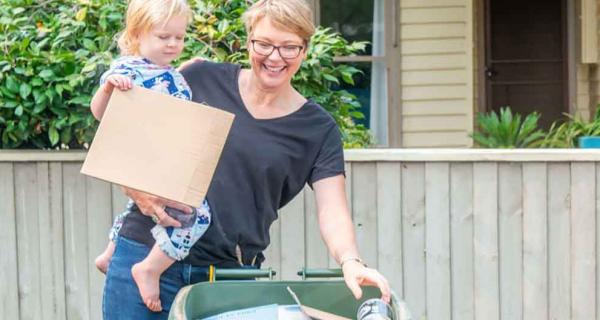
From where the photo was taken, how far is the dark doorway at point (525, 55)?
1204 cm

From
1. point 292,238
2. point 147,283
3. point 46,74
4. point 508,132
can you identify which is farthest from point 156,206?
point 508,132

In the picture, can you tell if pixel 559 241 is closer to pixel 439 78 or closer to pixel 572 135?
pixel 572 135

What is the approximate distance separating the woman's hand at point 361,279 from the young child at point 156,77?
475 mm

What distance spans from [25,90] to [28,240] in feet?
2.43

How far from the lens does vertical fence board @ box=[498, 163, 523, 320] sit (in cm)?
504

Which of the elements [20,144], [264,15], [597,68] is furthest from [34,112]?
[597,68]

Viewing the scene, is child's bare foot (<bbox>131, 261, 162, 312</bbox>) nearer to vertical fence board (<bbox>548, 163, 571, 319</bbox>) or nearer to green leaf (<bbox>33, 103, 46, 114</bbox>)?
green leaf (<bbox>33, 103, 46, 114</bbox>)

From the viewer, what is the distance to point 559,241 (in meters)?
5.07

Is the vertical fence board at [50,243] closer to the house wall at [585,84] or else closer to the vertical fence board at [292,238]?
the vertical fence board at [292,238]

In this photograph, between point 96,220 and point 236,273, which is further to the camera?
point 96,220

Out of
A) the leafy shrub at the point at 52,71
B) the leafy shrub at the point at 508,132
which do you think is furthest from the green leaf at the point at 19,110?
the leafy shrub at the point at 508,132

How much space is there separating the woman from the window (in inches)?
263

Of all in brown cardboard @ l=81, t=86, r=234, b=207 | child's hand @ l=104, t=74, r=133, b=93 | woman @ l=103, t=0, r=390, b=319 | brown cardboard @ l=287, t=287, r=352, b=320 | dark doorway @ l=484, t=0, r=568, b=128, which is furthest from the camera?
dark doorway @ l=484, t=0, r=568, b=128

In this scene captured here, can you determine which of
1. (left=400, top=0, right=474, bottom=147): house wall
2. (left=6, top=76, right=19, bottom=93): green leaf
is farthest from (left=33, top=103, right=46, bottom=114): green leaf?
(left=400, top=0, right=474, bottom=147): house wall
